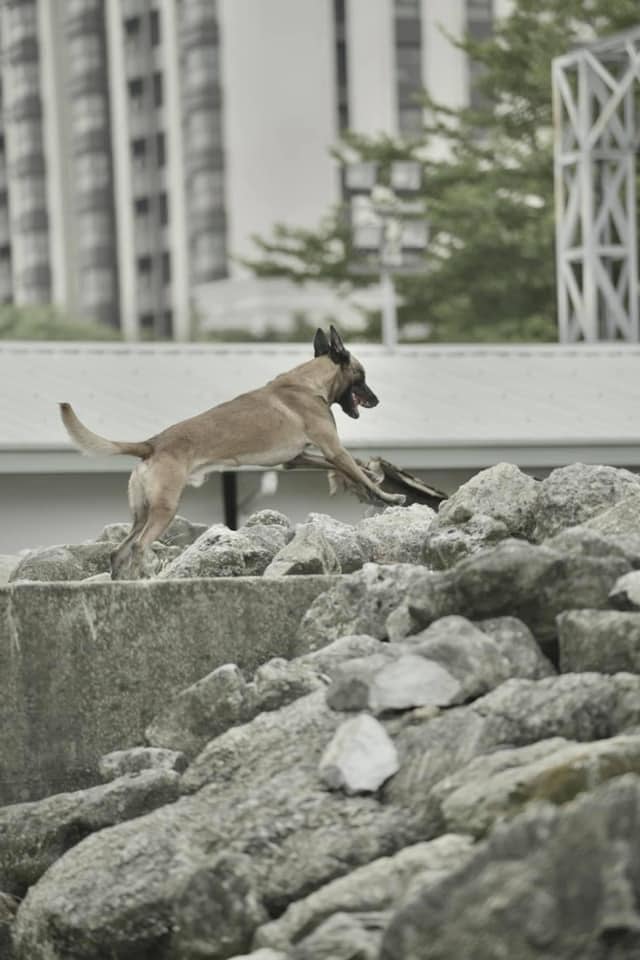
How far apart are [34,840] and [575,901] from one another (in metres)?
3.29

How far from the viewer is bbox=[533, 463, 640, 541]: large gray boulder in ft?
34.0

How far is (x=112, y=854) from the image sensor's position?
7.89 m

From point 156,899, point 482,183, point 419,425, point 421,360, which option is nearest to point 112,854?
point 156,899

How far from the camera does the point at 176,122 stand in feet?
301

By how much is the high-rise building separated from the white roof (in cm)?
5509

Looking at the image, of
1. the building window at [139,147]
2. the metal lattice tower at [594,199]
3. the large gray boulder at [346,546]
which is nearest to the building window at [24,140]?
the building window at [139,147]

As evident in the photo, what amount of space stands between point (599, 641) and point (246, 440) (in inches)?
144

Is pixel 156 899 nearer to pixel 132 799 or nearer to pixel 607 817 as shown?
pixel 132 799

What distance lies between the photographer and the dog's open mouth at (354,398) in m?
12.4

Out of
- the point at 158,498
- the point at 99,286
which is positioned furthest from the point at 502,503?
the point at 99,286

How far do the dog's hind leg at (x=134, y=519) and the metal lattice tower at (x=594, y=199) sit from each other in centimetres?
2248

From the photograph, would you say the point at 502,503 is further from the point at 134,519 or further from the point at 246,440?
the point at 134,519

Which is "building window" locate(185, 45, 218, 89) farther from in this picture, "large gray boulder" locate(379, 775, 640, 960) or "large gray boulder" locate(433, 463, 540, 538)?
"large gray boulder" locate(379, 775, 640, 960)

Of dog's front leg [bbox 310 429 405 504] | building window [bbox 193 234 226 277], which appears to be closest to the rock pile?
dog's front leg [bbox 310 429 405 504]
